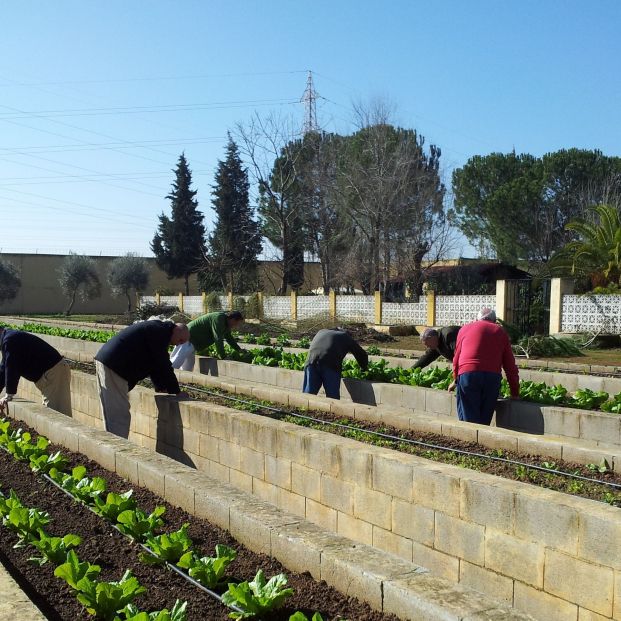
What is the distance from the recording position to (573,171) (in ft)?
130

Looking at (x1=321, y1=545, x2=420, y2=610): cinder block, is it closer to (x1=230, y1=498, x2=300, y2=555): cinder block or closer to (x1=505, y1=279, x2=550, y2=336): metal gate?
(x1=230, y1=498, x2=300, y2=555): cinder block

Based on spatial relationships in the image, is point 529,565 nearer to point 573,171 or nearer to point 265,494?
point 265,494

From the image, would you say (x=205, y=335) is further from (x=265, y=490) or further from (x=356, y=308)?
(x=356, y=308)

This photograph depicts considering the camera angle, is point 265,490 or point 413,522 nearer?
point 413,522

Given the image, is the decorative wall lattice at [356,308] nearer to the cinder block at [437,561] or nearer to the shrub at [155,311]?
the shrub at [155,311]

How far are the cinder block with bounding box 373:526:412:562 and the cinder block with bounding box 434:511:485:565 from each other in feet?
0.87

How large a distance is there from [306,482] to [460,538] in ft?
5.91

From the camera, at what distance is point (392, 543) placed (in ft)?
17.9

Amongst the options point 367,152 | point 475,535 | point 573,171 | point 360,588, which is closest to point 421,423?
point 475,535

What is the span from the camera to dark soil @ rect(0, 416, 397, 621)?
11.2 ft

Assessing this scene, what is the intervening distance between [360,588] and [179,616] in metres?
0.85

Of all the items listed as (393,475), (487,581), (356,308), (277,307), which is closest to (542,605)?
(487,581)

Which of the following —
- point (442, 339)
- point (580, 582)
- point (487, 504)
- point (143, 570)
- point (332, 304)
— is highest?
point (442, 339)

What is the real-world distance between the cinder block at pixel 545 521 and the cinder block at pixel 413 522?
770mm
